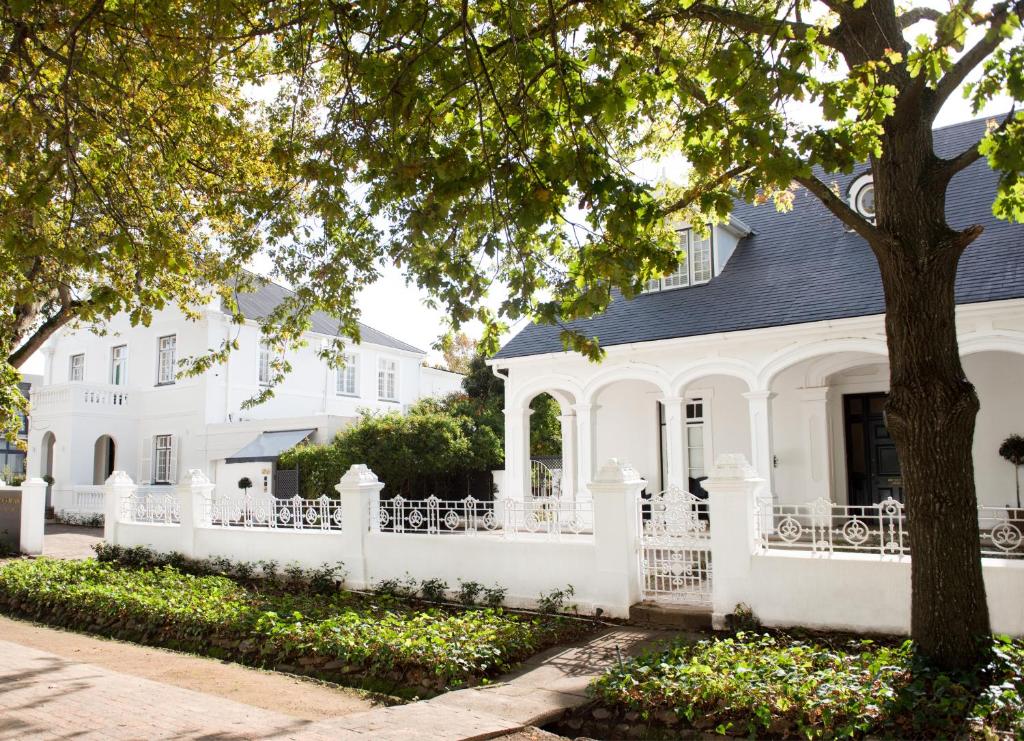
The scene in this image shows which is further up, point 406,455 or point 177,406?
point 177,406

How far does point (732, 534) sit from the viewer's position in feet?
28.9

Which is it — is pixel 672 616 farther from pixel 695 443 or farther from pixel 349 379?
pixel 349 379

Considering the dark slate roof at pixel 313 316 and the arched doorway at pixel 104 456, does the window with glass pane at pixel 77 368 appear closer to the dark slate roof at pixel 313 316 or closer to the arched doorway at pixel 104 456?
the arched doorway at pixel 104 456

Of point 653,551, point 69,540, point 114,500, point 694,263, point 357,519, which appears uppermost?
point 694,263

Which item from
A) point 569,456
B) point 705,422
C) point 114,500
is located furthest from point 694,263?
point 114,500

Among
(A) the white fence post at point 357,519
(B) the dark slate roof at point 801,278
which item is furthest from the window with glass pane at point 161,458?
(A) the white fence post at point 357,519

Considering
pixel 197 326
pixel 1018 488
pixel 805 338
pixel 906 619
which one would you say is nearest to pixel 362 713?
pixel 906 619

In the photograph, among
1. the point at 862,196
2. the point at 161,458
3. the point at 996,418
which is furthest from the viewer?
the point at 161,458

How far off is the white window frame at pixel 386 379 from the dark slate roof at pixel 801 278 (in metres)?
16.4

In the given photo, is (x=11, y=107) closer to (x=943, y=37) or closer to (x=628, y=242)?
(x=628, y=242)

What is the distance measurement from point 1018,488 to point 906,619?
6269 mm

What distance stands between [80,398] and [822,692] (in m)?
26.9

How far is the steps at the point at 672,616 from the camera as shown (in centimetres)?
887

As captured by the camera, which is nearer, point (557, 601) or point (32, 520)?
point (557, 601)
